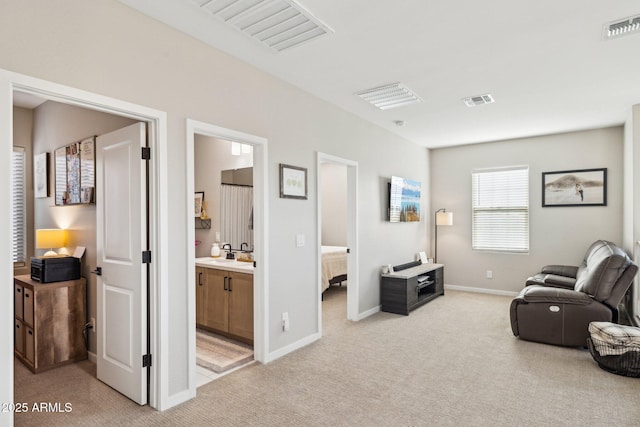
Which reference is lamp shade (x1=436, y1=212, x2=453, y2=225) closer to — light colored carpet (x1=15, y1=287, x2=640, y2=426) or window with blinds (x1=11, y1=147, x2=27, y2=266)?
light colored carpet (x1=15, y1=287, x2=640, y2=426)

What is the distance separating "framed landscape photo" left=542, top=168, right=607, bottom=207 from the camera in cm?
550

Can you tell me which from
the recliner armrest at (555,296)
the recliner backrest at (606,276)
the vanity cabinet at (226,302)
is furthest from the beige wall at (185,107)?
the recliner backrest at (606,276)

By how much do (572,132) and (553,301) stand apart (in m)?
3.31

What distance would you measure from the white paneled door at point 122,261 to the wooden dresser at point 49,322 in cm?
49

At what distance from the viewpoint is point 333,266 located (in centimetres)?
611

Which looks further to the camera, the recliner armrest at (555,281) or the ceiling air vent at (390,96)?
the recliner armrest at (555,281)

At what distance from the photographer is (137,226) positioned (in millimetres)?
2613

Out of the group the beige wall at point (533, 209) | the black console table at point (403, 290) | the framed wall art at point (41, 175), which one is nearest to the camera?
the framed wall art at point (41, 175)

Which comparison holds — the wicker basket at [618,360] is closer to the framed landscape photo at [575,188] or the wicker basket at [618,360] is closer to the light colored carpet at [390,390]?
the light colored carpet at [390,390]

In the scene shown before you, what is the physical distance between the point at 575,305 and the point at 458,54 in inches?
106

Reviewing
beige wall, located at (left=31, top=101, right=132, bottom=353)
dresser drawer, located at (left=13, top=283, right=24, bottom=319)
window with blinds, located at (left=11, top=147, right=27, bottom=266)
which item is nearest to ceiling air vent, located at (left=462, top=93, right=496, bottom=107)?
beige wall, located at (left=31, top=101, right=132, bottom=353)

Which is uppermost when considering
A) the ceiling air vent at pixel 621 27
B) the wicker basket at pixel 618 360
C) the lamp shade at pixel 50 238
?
the ceiling air vent at pixel 621 27

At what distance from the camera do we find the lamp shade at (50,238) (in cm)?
353

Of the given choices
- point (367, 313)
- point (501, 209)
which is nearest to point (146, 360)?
point (367, 313)
